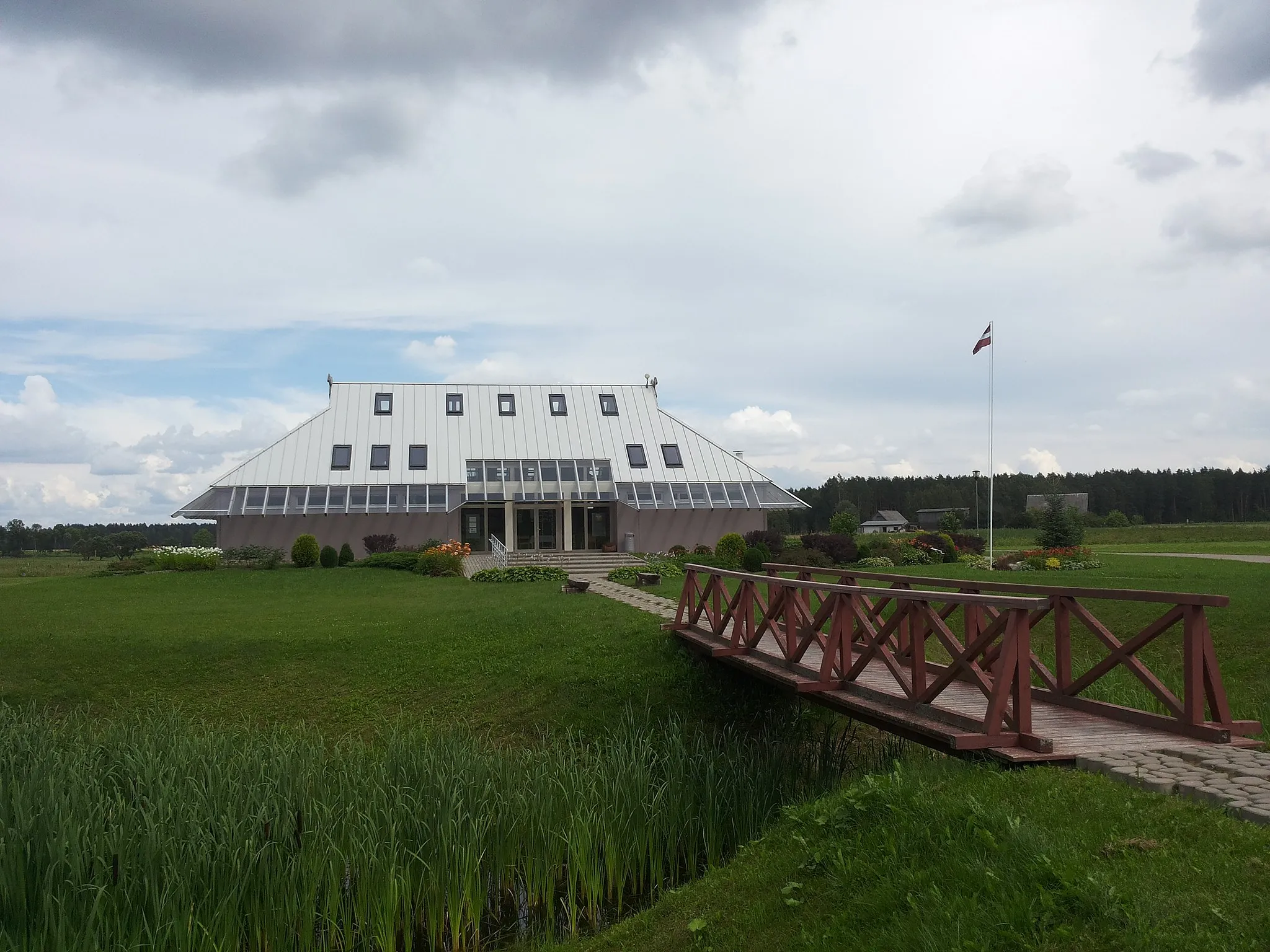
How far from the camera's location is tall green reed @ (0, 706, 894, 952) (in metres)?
6.80

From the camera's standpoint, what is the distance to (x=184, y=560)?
2941cm

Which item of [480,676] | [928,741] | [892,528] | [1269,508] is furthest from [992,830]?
[1269,508]

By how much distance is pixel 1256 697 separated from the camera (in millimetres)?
10328

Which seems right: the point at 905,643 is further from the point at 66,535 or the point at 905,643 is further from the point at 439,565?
the point at 66,535

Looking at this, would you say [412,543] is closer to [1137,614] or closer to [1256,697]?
[1137,614]

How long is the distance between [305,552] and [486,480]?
759 centimetres

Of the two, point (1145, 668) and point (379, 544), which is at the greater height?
point (379, 544)

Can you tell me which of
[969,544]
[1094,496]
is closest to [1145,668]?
[969,544]

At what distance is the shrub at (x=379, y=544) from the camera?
3291cm

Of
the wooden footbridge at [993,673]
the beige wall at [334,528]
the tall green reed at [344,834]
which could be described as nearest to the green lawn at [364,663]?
the tall green reed at [344,834]

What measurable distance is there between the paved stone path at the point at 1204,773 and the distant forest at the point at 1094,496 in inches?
2916

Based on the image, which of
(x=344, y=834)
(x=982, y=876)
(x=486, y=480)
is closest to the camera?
(x=982, y=876)

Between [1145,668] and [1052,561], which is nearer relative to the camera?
[1145,668]

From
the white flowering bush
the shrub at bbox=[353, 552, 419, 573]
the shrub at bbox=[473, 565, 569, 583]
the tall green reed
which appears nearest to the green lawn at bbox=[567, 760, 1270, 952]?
the tall green reed
